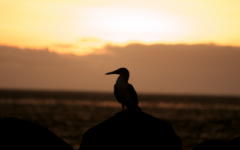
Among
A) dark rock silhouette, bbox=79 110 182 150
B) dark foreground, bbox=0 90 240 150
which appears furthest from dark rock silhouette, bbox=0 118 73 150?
dark foreground, bbox=0 90 240 150

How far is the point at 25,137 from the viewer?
895cm

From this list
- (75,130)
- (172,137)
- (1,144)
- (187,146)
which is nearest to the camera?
(1,144)

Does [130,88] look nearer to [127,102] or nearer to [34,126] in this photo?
[127,102]

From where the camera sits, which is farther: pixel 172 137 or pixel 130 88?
pixel 130 88

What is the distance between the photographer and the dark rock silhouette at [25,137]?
8.78m

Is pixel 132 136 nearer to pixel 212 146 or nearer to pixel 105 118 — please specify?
pixel 212 146

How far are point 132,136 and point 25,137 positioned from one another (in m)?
2.67

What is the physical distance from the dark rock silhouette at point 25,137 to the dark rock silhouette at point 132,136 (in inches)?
32.0

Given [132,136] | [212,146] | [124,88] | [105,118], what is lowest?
[105,118]

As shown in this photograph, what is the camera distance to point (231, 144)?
30.8 feet

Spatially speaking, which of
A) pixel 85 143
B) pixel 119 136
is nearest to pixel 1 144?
pixel 85 143

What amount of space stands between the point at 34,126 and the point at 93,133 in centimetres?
151

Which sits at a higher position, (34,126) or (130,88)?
(130,88)

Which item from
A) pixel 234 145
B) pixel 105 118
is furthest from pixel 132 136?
pixel 105 118
